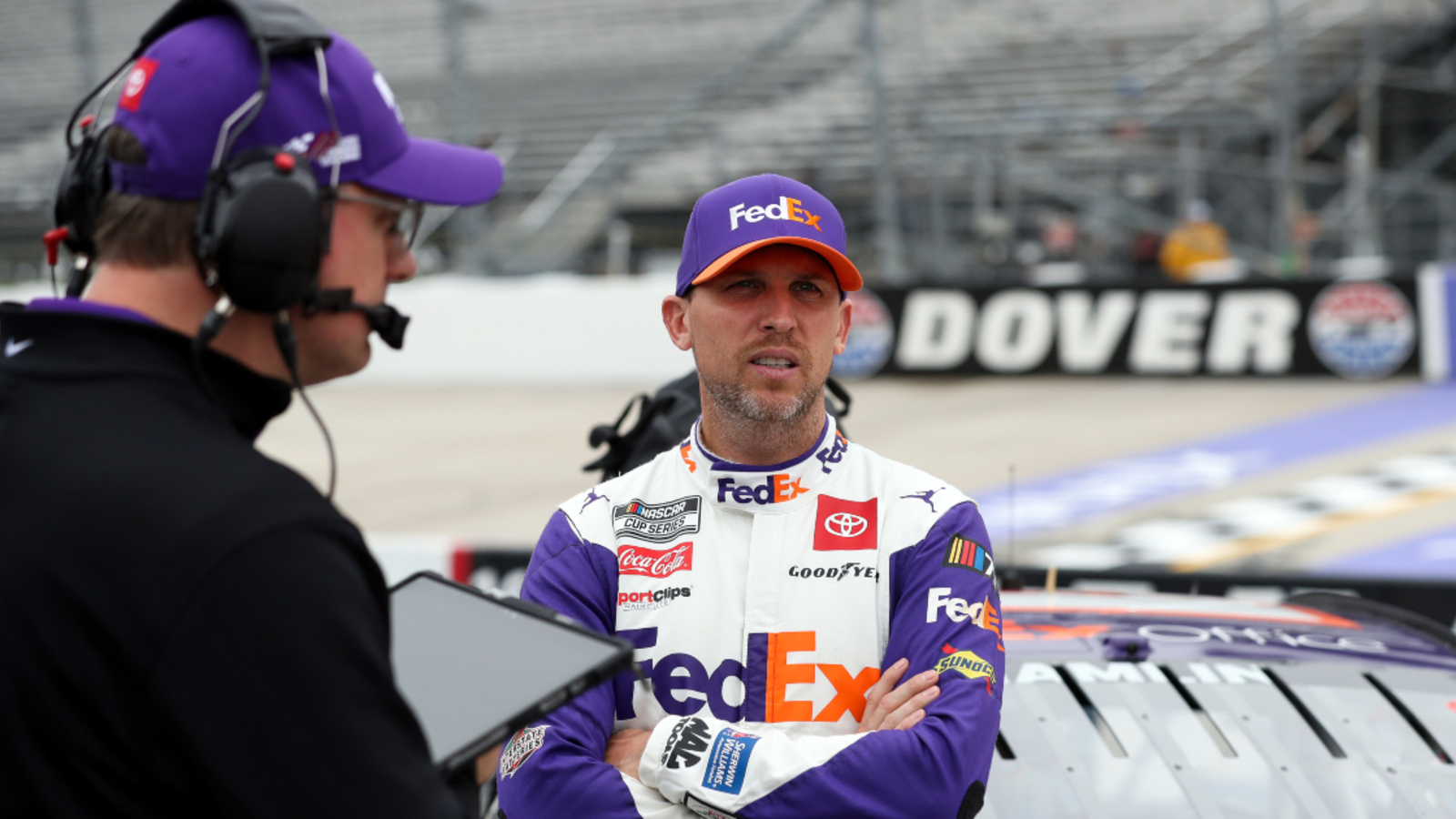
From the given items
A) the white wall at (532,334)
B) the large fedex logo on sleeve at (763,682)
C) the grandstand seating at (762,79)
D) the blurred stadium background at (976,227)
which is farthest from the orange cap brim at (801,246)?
the grandstand seating at (762,79)

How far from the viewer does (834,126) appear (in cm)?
1733

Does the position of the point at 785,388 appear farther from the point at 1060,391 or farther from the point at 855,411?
the point at 1060,391

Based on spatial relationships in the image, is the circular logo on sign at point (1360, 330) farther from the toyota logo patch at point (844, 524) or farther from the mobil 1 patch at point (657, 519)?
the mobil 1 patch at point (657, 519)

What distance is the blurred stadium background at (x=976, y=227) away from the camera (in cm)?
865

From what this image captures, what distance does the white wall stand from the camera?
44.2 feet

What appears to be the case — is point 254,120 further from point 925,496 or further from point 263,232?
point 925,496

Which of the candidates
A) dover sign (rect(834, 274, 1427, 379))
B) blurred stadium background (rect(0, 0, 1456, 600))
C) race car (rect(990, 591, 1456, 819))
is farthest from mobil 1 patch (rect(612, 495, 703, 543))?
dover sign (rect(834, 274, 1427, 379))

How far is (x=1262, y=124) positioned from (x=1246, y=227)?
1.34 m

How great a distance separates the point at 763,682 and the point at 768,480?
1.10 ft

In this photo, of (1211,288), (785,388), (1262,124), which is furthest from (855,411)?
(785,388)

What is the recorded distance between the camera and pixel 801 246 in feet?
7.06

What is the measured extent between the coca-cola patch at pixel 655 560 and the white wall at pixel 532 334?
10927 millimetres

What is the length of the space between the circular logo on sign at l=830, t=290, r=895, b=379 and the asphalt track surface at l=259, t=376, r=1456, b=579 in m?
0.17

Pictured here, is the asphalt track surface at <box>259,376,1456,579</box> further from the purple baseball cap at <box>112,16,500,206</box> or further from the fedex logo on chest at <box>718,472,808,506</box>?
the purple baseball cap at <box>112,16,500,206</box>
